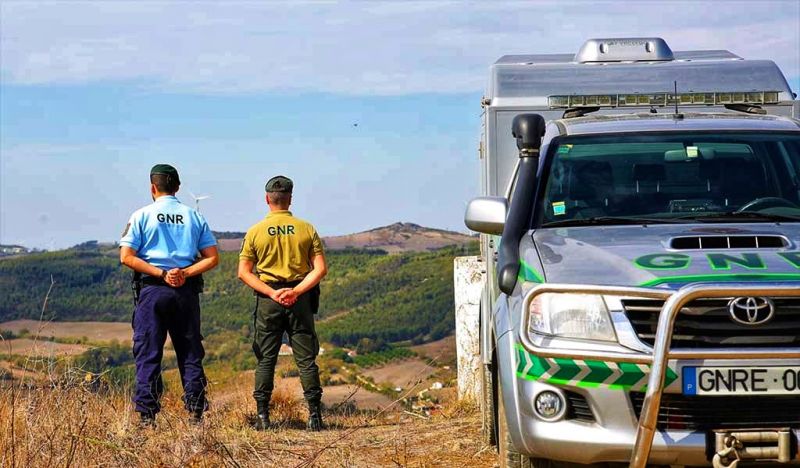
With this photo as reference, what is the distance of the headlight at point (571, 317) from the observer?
16.3ft

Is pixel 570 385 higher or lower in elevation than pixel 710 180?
lower

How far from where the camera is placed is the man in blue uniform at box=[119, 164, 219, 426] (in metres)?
9.30

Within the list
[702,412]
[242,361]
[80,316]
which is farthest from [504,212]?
[80,316]

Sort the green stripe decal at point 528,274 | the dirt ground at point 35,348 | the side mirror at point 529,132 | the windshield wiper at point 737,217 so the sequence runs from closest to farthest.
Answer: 1. the green stripe decal at point 528,274
2. the windshield wiper at point 737,217
3. the side mirror at point 529,132
4. the dirt ground at point 35,348

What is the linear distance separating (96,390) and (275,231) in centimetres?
261

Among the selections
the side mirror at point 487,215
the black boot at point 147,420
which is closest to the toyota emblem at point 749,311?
the side mirror at point 487,215

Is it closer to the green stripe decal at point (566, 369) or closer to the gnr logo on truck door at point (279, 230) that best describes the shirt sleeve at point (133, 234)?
the gnr logo on truck door at point (279, 230)

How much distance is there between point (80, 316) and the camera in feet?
315

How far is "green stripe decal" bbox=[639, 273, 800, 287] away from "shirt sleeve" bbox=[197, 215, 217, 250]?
17.5 ft

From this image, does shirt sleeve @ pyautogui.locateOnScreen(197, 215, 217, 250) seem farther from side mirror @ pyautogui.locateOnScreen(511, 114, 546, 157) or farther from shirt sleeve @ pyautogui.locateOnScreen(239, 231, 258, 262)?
side mirror @ pyautogui.locateOnScreen(511, 114, 546, 157)

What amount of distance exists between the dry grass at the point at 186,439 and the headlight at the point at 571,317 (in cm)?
176

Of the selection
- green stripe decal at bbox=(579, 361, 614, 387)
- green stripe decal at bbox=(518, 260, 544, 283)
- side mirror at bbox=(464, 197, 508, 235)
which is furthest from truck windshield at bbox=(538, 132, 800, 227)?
green stripe decal at bbox=(579, 361, 614, 387)

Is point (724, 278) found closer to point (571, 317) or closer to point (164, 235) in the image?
point (571, 317)

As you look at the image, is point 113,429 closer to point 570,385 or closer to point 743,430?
point 570,385
